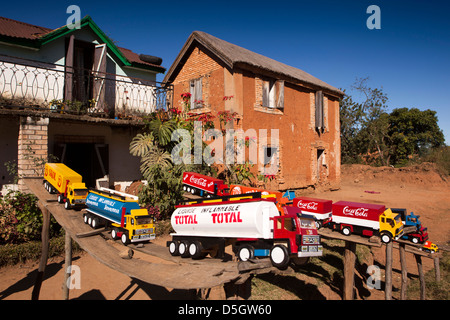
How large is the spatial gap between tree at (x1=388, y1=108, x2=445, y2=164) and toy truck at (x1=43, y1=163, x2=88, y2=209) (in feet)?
102

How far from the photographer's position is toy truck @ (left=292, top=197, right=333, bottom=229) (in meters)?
5.86

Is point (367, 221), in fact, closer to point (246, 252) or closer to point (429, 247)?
point (429, 247)

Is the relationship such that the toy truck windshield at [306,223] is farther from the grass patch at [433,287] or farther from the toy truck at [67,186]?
the grass patch at [433,287]

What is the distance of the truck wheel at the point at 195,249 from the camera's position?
3.51 meters

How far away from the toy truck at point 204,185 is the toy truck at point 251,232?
3.09m

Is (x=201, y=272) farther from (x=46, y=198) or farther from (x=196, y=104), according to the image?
(x=196, y=104)

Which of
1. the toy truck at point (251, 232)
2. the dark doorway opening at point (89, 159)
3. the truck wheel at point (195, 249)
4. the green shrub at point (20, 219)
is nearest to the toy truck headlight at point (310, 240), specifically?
the toy truck at point (251, 232)

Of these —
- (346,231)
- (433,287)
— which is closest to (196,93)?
(346,231)

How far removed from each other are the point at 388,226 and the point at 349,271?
1.50m

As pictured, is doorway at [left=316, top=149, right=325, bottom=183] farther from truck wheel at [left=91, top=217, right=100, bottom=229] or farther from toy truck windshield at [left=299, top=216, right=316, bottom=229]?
truck wheel at [left=91, top=217, right=100, bottom=229]

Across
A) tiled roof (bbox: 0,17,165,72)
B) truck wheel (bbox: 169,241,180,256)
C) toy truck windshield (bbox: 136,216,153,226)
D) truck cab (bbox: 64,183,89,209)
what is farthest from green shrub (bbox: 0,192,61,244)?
truck wheel (bbox: 169,241,180,256)

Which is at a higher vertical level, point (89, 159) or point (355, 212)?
point (89, 159)

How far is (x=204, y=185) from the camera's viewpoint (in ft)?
24.0
